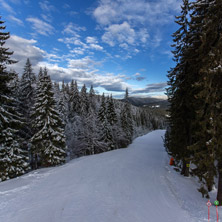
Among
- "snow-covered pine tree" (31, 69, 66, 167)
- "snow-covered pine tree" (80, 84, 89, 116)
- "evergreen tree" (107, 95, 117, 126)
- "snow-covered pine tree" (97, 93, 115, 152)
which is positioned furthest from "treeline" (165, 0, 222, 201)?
"snow-covered pine tree" (80, 84, 89, 116)

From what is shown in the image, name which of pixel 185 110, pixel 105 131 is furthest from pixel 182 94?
pixel 105 131

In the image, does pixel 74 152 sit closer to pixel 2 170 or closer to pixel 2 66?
pixel 2 170

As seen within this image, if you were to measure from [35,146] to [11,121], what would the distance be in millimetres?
5471

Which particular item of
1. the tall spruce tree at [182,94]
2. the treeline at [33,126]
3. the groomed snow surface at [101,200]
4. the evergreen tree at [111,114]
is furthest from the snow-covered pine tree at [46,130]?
the evergreen tree at [111,114]

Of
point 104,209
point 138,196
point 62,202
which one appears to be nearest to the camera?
point 104,209

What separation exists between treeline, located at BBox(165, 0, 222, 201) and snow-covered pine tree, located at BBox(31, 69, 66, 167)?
1280cm

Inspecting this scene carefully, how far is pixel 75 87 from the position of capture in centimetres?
4216

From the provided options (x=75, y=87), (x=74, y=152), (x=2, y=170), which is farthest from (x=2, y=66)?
(x=75, y=87)

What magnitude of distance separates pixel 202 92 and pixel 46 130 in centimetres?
1539

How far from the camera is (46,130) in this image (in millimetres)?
15609

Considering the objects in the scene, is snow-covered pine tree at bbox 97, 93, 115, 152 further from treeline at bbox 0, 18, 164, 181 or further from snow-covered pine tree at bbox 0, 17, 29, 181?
snow-covered pine tree at bbox 0, 17, 29, 181

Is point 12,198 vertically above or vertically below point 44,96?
below

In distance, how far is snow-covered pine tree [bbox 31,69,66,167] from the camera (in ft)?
50.7

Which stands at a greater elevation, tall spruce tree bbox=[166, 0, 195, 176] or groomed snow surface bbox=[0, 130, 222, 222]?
tall spruce tree bbox=[166, 0, 195, 176]
